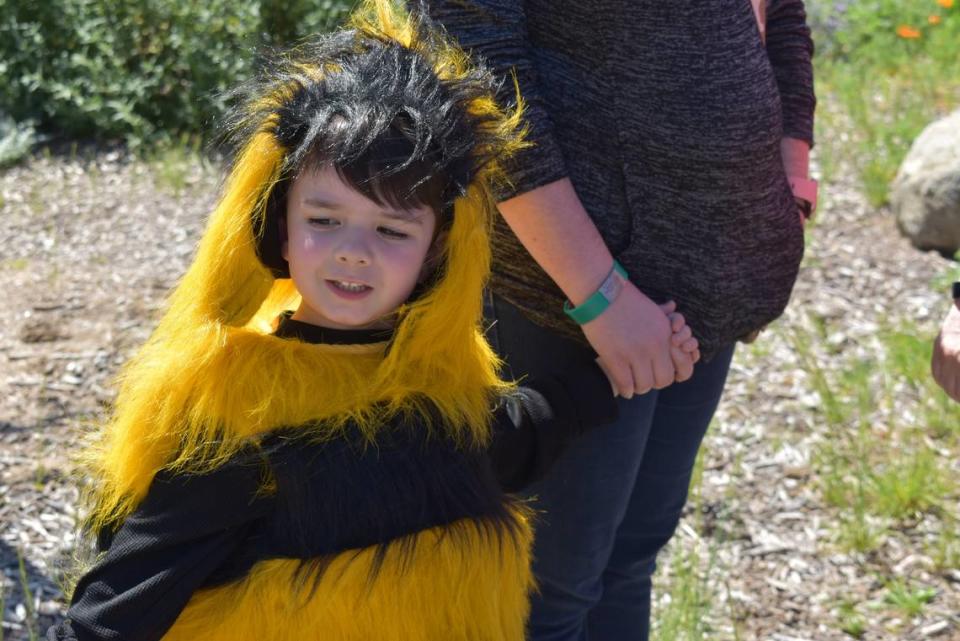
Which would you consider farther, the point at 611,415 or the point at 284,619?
the point at 611,415

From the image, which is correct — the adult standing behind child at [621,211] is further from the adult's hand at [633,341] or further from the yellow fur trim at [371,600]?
the yellow fur trim at [371,600]

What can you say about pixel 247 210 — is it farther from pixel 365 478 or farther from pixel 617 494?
pixel 617 494

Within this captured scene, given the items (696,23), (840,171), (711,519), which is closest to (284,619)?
(696,23)

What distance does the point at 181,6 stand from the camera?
5.57 metres

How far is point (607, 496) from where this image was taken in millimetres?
1887

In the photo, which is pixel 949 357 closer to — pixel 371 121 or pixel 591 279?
pixel 591 279

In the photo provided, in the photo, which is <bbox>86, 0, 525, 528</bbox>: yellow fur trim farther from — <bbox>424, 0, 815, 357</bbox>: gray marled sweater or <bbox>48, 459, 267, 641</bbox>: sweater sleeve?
<bbox>424, 0, 815, 357</bbox>: gray marled sweater

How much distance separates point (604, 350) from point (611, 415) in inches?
4.2

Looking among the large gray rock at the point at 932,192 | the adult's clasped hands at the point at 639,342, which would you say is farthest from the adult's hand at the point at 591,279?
the large gray rock at the point at 932,192

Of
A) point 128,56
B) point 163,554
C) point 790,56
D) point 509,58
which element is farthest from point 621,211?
point 128,56

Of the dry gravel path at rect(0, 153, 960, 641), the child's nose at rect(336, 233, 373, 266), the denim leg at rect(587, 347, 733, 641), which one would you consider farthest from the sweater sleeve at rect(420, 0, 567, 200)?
the dry gravel path at rect(0, 153, 960, 641)

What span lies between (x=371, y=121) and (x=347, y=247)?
6.2 inches

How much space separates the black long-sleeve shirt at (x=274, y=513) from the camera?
1382 millimetres

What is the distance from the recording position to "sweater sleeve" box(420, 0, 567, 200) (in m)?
1.64
